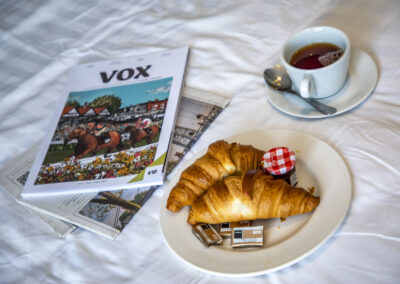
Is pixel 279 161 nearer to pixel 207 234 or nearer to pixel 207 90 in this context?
pixel 207 234

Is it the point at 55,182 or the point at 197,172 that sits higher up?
the point at 197,172

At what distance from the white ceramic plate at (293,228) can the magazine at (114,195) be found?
0.32 ft

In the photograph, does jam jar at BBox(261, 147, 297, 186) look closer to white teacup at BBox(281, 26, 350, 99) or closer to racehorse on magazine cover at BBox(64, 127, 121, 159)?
white teacup at BBox(281, 26, 350, 99)

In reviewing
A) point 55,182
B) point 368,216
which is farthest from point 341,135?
point 55,182

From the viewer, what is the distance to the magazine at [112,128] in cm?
76

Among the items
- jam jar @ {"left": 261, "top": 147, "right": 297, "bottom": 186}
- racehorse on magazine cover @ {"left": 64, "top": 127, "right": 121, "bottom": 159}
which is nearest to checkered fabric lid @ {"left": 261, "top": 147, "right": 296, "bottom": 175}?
jam jar @ {"left": 261, "top": 147, "right": 297, "bottom": 186}

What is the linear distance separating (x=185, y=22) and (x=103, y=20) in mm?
290

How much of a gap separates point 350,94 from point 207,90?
1.03ft

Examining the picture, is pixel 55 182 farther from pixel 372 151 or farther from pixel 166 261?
pixel 372 151

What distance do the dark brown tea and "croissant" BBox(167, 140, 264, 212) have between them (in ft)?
0.70

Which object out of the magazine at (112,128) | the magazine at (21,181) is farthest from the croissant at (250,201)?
the magazine at (21,181)

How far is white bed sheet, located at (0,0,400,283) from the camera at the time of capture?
533 millimetres

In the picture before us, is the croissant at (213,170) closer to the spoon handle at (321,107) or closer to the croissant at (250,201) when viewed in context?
the croissant at (250,201)

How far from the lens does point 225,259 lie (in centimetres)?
53
